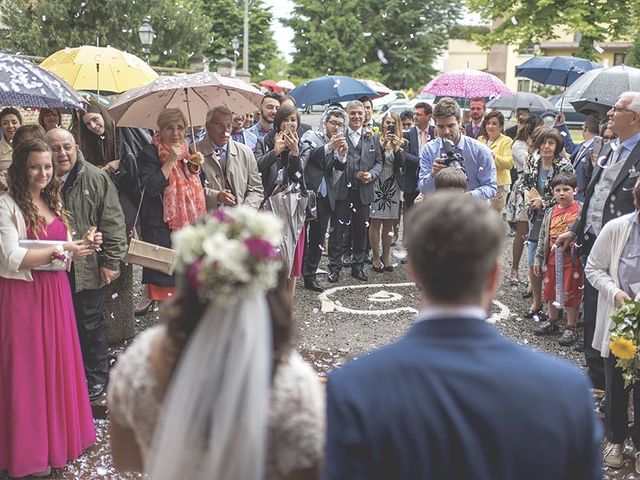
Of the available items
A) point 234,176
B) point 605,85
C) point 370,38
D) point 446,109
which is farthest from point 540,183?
point 370,38

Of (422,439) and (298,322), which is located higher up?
(422,439)

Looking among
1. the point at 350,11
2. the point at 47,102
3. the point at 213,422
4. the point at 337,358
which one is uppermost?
the point at 350,11

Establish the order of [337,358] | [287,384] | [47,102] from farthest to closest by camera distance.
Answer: [337,358] < [47,102] < [287,384]

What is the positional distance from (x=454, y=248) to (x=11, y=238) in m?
3.13

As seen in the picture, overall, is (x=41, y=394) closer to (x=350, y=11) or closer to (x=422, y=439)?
(x=422, y=439)

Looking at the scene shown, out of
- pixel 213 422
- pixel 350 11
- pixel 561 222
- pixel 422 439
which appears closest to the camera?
pixel 422 439

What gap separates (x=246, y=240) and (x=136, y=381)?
563mm

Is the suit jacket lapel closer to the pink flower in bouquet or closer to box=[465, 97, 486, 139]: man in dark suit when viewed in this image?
the pink flower in bouquet

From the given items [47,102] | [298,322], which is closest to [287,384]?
[47,102]

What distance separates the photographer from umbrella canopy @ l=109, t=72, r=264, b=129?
18.5ft

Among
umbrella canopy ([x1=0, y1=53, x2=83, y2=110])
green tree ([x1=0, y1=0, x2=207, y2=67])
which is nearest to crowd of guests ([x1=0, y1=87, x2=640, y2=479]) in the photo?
umbrella canopy ([x1=0, y1=53, x2=83, y2=110])

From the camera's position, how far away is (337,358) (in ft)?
20.6

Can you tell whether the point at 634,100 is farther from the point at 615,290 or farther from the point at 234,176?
the point at 234,176

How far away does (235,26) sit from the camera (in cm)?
4181
